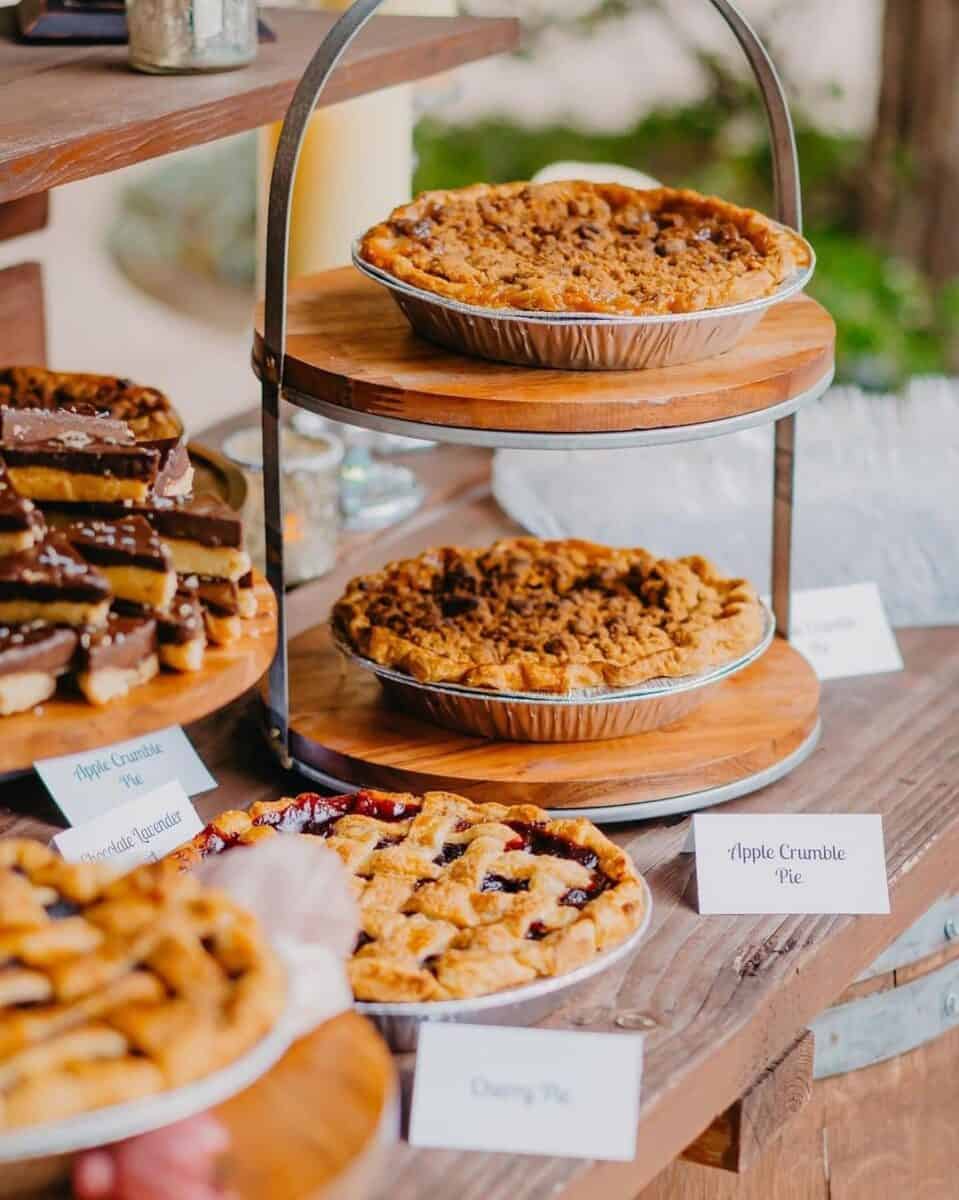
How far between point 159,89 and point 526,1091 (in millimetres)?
832

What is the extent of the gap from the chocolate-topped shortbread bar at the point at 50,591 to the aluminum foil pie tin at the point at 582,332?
1.32ft

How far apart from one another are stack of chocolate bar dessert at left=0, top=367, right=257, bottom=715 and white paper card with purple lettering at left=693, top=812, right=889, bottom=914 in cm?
45

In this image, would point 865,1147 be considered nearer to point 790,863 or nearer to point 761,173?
point 790,863

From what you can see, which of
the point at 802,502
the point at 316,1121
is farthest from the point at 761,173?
the point at 316,1121

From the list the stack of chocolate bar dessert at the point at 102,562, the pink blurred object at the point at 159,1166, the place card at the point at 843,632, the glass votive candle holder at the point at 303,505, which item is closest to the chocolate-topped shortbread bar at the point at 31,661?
the stack of chocolate bar dessert at the point at 102,562

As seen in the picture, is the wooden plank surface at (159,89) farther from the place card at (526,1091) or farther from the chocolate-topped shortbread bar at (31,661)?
the place card at (526,1091)

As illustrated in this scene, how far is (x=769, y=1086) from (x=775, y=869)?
180mm

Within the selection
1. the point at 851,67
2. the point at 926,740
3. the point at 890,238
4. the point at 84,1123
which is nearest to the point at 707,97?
the point at 851,67

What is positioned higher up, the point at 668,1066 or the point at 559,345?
the point at 559,345

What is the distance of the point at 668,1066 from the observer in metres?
1.08

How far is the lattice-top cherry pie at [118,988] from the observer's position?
79cm

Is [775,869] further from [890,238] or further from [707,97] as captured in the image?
[707,97]

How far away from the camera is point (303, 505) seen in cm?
181

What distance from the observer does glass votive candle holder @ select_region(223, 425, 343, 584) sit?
179 centimetres
